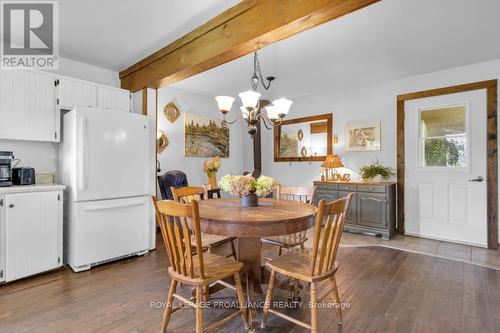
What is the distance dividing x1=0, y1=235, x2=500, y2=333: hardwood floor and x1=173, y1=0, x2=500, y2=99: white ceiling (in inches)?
98.1

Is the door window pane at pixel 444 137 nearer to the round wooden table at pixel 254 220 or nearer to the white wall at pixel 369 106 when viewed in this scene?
the white wall at pixel 369 106

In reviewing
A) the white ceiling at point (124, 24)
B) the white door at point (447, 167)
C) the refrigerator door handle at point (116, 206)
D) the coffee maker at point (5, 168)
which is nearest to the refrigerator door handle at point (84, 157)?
the refrigerator door handle at point (116, 206)

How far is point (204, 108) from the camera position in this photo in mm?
5219

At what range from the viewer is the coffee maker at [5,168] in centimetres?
261

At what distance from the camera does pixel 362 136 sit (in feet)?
15.1

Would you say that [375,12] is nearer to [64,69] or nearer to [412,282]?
[412,282]

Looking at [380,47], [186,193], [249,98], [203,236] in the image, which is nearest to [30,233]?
[186,193]

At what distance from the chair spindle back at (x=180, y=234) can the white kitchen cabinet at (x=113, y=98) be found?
2.14 metres

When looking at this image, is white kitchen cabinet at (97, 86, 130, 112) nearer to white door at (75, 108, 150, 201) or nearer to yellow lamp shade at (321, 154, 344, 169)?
white door at (75, 108, 150, 201)

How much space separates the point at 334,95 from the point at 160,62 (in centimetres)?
318

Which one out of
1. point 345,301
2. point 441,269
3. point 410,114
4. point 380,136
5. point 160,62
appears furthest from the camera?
point 380,136

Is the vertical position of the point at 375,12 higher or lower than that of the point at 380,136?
higher

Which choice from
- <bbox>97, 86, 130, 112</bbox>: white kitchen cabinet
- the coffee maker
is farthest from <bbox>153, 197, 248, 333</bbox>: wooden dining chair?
<bbox>97, 86, 130, 112</bbox>: white kitchen cabinet

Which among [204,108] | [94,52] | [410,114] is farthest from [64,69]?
[410,114]
